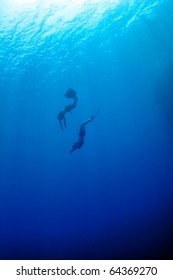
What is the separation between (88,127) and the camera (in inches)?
1517

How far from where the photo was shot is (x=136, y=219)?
933 inches

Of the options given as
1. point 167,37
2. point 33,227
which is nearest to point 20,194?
point 33,227

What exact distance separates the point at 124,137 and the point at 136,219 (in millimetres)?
23061

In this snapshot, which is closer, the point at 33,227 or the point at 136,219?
the point at 136,219

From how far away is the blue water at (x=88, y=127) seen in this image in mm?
16091

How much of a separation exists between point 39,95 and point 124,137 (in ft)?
79.5

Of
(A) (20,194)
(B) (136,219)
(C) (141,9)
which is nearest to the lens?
(C) (141,9)

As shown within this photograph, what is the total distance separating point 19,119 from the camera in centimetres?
2667

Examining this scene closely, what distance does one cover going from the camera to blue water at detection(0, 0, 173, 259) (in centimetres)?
1609
